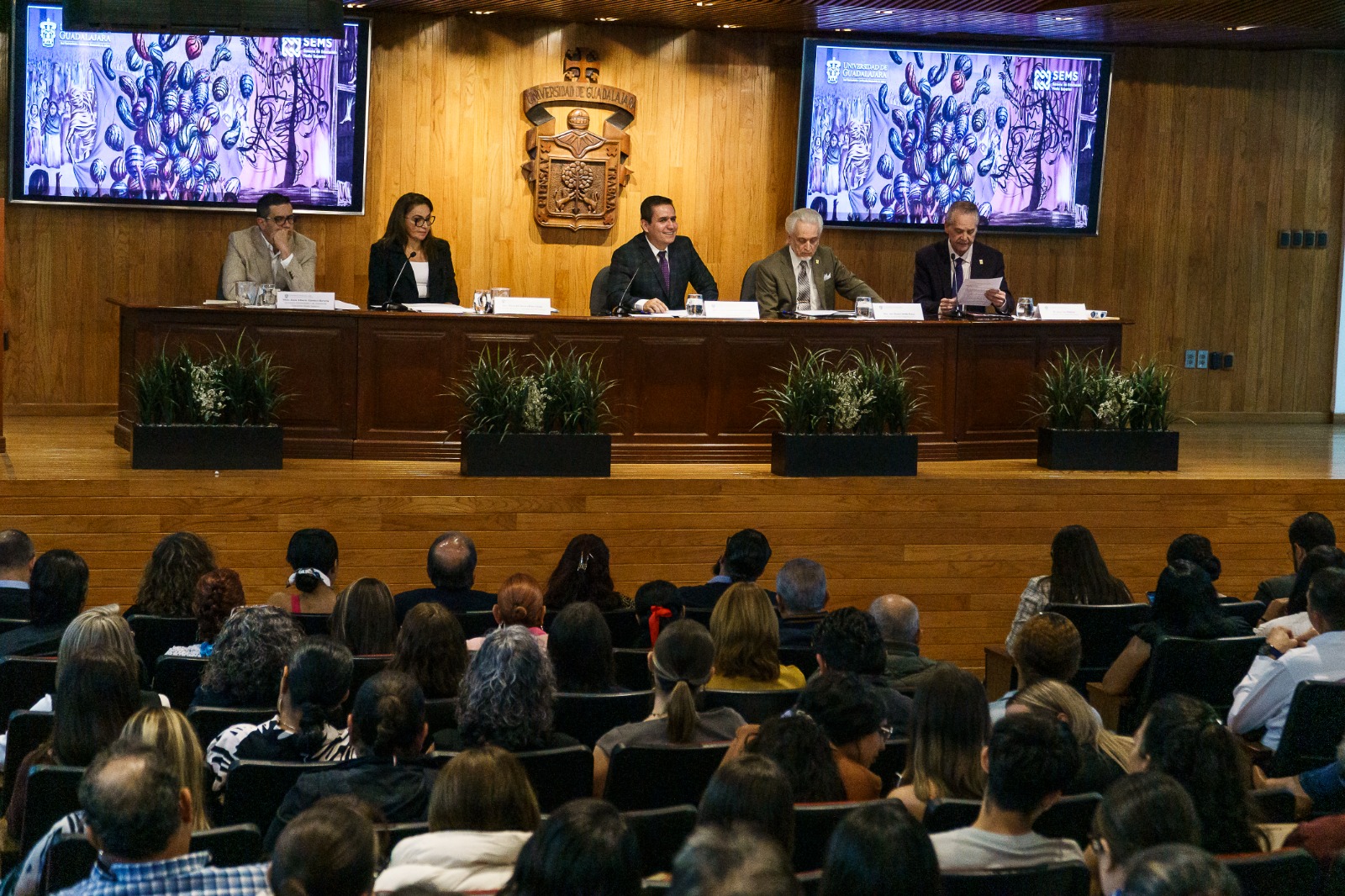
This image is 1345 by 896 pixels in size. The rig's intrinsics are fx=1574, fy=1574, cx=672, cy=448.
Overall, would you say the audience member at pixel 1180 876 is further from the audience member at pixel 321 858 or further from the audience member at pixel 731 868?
the audience member at pixel 321 858

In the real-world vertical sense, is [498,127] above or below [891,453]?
above

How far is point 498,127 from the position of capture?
407 inches

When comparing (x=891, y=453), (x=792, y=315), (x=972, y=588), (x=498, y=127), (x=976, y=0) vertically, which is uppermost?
(x=976, y=0)

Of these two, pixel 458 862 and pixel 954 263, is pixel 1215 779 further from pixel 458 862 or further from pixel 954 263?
pixel 954 263

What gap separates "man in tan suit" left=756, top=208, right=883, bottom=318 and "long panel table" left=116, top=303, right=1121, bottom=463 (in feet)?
1.52

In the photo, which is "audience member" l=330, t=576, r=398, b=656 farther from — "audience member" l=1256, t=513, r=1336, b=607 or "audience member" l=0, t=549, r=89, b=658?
"audience member" l=1256, t=513, r=1336, b=607

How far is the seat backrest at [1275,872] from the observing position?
275cm

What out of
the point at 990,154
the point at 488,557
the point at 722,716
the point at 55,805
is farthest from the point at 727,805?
the point at 990,154

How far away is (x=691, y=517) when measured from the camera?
7.46 meters

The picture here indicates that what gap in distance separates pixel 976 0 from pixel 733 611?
6115 millimetres

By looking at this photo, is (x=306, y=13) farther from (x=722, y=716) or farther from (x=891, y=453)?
(x=722, y=716)

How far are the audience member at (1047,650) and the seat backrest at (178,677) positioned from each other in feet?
7.13

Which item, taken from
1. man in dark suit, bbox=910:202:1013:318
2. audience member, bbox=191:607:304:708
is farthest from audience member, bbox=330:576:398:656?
man in dark suit, bbox=910:202:1013:318

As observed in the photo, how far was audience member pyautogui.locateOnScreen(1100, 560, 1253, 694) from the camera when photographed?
5176 mm
